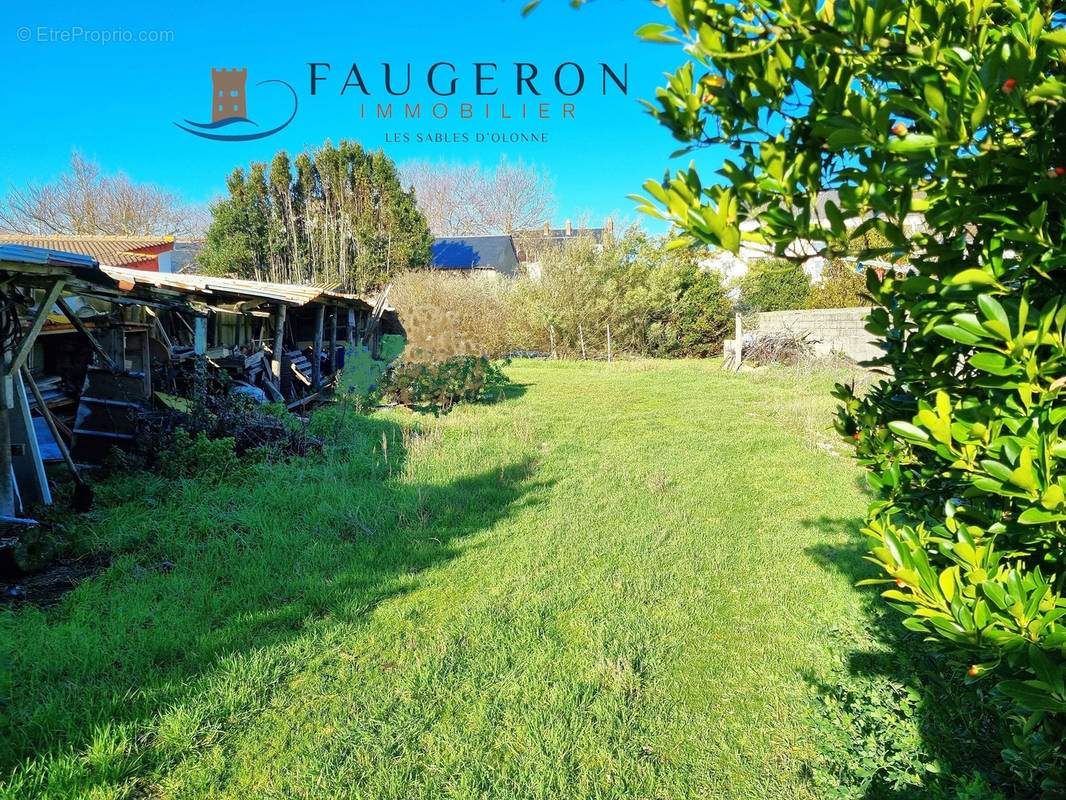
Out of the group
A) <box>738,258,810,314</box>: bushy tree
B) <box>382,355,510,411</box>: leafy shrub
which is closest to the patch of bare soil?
<box>382,355,510,411</box>: leafy shrub

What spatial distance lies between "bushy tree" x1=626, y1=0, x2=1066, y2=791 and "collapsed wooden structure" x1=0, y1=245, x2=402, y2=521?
4.92m

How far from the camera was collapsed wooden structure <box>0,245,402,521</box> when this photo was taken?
4883 millimetres

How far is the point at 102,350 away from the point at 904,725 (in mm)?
7238

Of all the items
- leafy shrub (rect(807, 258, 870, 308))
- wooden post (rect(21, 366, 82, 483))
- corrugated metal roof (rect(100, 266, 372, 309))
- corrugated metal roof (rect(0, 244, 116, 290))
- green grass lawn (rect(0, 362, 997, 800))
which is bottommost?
green grass lawn (rect(0, 362, 997, 800))

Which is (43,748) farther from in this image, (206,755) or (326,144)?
(326,144)

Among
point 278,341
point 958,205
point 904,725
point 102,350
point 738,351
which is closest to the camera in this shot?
point 958,205

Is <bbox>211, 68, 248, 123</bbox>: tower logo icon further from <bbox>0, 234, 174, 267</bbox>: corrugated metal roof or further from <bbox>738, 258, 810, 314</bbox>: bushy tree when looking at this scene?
<bbox>738, 258, 810, 314</bbox>: bushy tree

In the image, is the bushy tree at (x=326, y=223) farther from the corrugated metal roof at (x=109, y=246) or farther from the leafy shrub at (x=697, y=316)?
the leafy shrub at (x=697, y=316)

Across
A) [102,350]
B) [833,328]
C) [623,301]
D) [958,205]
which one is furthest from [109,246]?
[958,205]

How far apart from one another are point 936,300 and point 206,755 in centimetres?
302

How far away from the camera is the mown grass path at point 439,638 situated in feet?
8.27

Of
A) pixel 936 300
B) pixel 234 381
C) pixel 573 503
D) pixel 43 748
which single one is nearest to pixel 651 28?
pixel 936 300

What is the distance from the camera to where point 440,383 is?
411 inches

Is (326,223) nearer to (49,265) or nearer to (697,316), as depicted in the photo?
(697,316)
